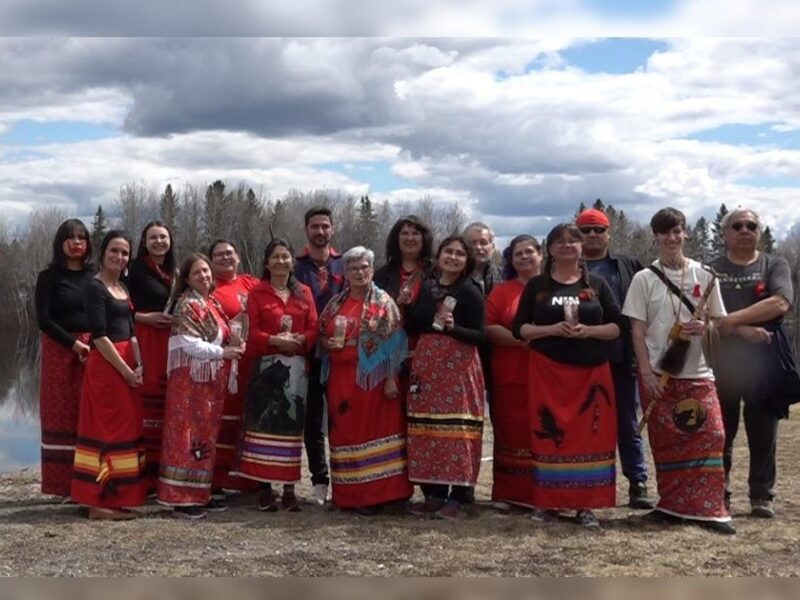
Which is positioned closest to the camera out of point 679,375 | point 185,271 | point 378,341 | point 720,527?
point 720,527

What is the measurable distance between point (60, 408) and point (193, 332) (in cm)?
115

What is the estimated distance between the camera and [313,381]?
680 cm

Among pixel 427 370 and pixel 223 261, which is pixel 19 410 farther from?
pixel 427 370

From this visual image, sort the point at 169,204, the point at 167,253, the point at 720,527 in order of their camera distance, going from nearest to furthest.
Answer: the point at 720,527 < the point at 167,253 < the point at 169,204

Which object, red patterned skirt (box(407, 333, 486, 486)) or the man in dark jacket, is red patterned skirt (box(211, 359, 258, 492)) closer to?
red patterned skirt (box(407, 333, 486, 486))

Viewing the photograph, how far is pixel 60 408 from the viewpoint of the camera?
21.6 ft

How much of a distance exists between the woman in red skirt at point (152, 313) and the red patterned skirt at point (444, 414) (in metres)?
1.79

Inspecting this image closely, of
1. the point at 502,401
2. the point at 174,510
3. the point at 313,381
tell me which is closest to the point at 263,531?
the point at 174,510

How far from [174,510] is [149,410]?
2.50 feet

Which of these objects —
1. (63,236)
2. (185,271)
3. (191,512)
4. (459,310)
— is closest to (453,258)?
(459,310)

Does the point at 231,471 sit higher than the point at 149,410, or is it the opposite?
the point at 149,410

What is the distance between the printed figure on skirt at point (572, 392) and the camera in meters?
5.85

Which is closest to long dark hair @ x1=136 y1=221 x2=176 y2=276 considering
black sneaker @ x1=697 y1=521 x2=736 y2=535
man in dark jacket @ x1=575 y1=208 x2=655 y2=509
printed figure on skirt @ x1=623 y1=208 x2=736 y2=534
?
man in dark jacket @ x1=575 y1=208 x2=655 y2=509

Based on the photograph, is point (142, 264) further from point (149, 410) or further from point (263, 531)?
point (263, 531)
